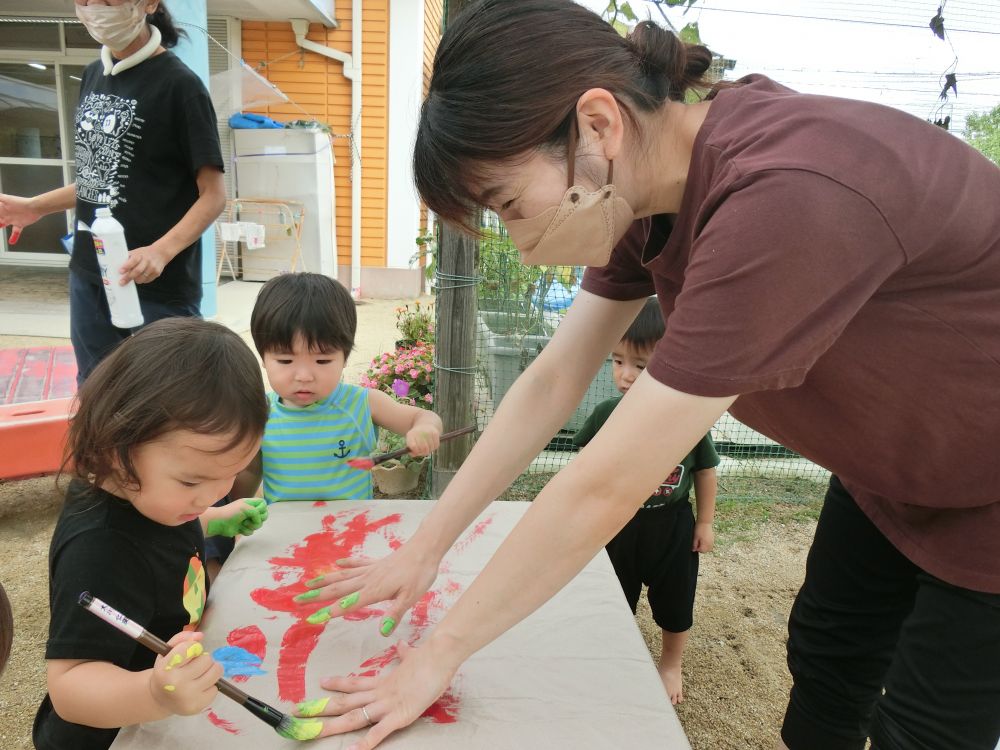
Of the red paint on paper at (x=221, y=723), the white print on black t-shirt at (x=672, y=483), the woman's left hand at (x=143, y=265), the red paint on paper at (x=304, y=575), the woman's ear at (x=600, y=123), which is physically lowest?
the white print on black t-shirt at (x=672, y=483)

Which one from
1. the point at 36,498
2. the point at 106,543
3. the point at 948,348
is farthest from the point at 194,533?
the point at 36,498

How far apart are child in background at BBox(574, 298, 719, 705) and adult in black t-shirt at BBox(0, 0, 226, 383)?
1381mm

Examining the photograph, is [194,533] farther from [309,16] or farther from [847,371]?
[309,16]

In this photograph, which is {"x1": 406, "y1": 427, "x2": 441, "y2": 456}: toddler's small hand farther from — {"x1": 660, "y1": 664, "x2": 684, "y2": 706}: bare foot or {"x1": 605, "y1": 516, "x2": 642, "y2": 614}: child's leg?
{"x1": 660, "y1": 664, "x2": 684, "y2": 706}: bare foot

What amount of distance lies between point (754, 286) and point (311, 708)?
32.7 inches

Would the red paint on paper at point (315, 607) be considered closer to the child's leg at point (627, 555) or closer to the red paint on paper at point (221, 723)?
the red paint on paper at point (221, 723)

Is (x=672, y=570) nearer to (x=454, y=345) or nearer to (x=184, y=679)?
(x=454, y=345)

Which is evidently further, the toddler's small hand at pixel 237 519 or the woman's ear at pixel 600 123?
the toddler's small hand at pixel 237 519

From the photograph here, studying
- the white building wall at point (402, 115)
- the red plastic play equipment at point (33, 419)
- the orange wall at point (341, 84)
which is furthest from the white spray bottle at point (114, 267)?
the orange wall at point (341, 84)

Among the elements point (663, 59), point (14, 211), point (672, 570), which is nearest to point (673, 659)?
point (672, 570)

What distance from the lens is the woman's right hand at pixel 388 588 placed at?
1.22m

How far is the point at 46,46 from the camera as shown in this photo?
7.57 meters

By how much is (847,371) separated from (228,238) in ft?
26.0

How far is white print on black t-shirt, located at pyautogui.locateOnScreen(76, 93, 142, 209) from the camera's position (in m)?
2.10
